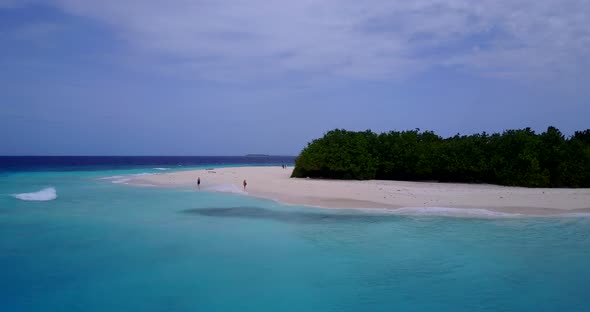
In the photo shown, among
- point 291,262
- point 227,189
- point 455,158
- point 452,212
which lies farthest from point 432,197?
point 227,189

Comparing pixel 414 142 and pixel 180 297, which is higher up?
pixel 414 142

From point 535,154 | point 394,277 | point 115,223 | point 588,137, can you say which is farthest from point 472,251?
point 588,137

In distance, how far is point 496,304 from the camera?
399 inches

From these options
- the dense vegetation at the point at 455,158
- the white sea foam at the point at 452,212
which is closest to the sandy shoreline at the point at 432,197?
the white sea foam at the point at 452,212

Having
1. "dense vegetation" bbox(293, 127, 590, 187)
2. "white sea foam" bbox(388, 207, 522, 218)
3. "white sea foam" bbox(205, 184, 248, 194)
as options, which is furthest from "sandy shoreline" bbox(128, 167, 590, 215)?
"dense vegetation" bbox(293, 127, 590, 187)

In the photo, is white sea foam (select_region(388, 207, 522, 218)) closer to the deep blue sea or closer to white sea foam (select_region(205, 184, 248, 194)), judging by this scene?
the deep blue sea

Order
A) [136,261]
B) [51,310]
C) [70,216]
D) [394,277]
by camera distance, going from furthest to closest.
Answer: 1. [70,216]
2. [136,261]
3. [394,277]
4. [51,310]

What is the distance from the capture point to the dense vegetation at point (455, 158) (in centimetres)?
3173

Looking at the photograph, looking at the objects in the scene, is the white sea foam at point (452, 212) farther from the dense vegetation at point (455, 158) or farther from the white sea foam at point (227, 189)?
the white sea foam at point (227, 189)

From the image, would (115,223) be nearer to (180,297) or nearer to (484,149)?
(180,297)

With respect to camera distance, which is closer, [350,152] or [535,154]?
[535,154]

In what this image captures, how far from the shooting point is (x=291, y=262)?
1361cm

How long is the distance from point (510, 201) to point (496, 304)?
1567 centimetres

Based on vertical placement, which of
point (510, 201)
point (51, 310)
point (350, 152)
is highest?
point (350, 152)
